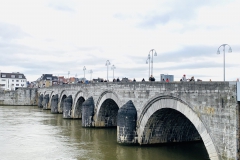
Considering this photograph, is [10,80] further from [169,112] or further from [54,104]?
[169,112]

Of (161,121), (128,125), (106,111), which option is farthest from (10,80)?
(161,121)

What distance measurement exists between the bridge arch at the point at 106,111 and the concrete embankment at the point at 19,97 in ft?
134

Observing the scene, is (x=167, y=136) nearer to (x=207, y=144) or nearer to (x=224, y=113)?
(x=207, y=144)

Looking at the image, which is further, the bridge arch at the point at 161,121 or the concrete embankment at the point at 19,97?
the concrete embankment at the point at 19,97

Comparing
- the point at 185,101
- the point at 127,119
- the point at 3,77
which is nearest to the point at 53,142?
the point at 127,119

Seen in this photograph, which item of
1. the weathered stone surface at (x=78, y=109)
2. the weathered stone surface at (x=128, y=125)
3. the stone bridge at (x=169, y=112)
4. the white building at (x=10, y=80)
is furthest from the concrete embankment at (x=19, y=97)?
the weathered stone surface at (x=128, y=125)

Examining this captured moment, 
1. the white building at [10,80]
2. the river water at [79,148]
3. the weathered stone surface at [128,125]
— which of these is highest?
the white building at [10,80]

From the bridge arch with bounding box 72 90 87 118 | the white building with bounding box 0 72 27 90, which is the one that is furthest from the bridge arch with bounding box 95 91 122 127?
the white building with bounding box 0 72 27 90

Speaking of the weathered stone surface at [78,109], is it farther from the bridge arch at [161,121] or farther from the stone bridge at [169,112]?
the bridge arch at [161,121]

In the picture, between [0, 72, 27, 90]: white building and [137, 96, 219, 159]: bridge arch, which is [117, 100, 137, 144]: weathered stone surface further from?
[0, 72, 27, 90]: white building

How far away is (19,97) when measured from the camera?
64.4m

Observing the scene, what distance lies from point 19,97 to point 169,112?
53227mm

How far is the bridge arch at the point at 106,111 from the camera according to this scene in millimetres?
27094

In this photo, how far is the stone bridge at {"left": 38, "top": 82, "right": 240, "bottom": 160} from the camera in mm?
11953
